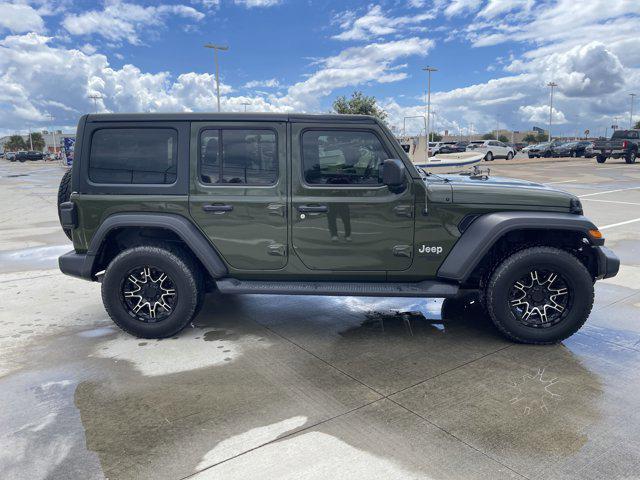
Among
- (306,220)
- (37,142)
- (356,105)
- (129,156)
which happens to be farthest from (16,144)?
(306,220)

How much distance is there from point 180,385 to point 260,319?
4.55ft

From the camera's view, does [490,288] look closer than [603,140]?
Yes

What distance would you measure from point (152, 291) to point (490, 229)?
2879 millimetres

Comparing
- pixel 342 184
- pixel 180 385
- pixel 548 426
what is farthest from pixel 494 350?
pixel 180 385

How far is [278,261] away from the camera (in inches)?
161

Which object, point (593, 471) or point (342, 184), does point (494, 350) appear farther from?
point (342, 184)

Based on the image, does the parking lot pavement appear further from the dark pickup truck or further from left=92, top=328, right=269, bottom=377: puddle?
the dark pickup truck

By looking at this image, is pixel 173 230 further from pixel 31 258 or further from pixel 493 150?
pixel 493 150

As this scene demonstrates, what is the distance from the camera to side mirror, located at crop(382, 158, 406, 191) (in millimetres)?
3744

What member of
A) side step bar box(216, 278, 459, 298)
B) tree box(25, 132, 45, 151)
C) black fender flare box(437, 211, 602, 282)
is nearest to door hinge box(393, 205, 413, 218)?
black fender flare box(437, 211, 602, 282)

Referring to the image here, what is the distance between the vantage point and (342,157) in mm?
4027

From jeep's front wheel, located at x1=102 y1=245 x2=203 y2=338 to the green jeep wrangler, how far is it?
12 millimetres

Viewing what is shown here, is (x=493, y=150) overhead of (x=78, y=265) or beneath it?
overhead

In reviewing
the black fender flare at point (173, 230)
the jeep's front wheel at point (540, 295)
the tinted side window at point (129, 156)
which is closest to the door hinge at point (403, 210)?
the jeep's front wheel at point (540, 295)
